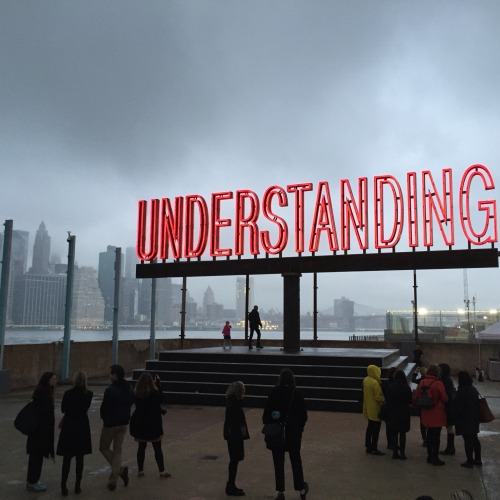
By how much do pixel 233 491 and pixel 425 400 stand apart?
412 cm

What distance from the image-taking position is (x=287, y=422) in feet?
22.5

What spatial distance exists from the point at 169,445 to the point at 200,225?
42.1 ft

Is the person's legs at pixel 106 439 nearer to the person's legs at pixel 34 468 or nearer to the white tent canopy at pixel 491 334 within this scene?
the person's legs at pixel 34 468

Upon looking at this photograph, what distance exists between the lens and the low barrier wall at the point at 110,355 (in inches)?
753

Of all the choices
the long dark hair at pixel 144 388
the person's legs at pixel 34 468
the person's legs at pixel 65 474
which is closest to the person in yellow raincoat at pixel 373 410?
the long dark hair at pixel 144 388

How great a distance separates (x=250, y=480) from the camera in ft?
25.8

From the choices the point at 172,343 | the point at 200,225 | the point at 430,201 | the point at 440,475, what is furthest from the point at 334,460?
the point at 172,343

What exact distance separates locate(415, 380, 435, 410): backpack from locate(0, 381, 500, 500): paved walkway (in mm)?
1064

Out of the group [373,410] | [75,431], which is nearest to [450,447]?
[373,410]

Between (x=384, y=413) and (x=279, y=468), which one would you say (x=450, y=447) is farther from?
(x=279, y=468)

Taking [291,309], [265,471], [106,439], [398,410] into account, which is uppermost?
[291,309]

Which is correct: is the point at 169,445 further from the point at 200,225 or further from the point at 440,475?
the point at 200,225

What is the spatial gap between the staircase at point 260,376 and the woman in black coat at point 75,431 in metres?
8.67

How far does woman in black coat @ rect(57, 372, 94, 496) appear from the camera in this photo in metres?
7.06
